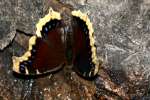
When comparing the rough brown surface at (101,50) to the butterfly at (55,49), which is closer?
the butterfly at (55,49)

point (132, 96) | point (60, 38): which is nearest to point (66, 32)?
point (60, 38)

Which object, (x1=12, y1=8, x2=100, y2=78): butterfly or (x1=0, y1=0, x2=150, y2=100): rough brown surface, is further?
(x1=0, y1=0, x2=150, y2=100): rough brown surface

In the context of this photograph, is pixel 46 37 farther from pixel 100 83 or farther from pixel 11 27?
pixel 100 83

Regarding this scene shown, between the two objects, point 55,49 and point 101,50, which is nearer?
point 55,49
